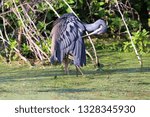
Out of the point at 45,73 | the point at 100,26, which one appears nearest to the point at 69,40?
the point at 100,26

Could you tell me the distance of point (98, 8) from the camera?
8781mm

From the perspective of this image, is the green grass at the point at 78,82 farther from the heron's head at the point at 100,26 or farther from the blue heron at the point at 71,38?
the heron's head at the point at 100,26

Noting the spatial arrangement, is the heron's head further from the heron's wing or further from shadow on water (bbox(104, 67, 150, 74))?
shadow on water (bbox(104, 67, 150, 74))

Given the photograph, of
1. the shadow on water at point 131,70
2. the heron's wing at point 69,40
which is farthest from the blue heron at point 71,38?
the shadow on water at point 131,70

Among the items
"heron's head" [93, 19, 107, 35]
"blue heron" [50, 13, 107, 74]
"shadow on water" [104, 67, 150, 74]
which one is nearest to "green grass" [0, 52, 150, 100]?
"shadow on water" [104, 67, 150, 74]

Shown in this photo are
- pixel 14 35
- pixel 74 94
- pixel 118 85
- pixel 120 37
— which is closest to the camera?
pixel 74 94

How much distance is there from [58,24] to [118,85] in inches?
36.6

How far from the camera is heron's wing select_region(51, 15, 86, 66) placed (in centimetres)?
621

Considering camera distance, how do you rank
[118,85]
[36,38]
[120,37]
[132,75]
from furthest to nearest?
1. [120,37]
2. [36,38]
3. [132,75]
4. [118,85]

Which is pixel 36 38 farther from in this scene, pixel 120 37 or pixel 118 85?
pixel 120 37

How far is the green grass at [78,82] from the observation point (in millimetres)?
5492

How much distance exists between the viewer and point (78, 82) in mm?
6113

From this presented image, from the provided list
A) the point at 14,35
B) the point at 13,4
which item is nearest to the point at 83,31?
the point at 13,4

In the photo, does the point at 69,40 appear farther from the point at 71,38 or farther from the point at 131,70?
the point at 131,70
